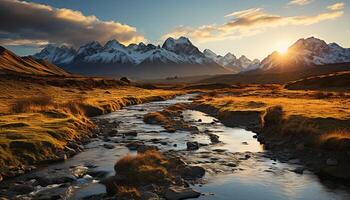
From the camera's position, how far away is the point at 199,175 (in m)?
29.6

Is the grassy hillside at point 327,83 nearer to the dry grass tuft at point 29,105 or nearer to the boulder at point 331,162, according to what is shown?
the dry grass tuft at point 29,105

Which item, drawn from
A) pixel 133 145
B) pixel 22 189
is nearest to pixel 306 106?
pixel 133 145

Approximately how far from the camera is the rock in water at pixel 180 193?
2467 centimetres

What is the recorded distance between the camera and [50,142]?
123 feet

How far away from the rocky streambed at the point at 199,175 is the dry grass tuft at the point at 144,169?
120 cm

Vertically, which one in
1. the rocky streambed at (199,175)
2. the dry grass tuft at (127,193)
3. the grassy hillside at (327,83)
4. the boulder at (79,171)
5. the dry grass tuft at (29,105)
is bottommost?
the rocky streambed at (199,175)

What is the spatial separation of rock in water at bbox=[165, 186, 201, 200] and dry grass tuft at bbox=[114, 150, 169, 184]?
6.85 ft

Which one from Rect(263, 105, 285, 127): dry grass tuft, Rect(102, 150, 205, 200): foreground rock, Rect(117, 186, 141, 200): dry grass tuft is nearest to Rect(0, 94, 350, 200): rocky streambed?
Rect(102, 150, 205, 200): foreground rock

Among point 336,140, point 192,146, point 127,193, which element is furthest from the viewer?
point 192,146

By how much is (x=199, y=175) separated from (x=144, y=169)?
13.7 ft

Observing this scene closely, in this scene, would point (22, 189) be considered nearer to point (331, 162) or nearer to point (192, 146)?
point (192, 146)

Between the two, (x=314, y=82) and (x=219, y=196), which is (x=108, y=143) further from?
(x=314, y=82)

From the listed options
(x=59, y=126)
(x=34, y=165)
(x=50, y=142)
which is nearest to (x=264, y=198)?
(x=34, y=165)

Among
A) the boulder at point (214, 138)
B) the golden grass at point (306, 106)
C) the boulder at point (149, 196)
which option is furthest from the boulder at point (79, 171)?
the golden grass at point (306, 106)
